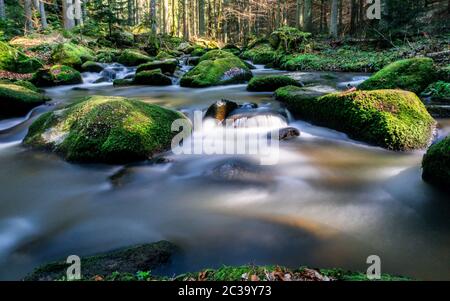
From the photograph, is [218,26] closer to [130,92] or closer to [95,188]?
[130,92]

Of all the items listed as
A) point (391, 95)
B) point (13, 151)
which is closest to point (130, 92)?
point (13, 151)

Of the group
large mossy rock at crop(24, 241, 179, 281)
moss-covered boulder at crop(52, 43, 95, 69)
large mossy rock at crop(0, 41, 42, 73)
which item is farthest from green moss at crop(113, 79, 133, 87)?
large mossy rock at crop(24, 241, 179, 281)

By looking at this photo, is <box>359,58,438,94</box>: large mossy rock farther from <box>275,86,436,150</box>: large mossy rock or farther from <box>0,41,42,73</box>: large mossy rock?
<box>0,41,42,73</box>: large mossy rock

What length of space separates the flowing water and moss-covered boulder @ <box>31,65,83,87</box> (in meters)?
6.82

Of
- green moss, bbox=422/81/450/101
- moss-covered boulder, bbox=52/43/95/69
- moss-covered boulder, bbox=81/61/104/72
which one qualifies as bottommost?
green moss, bbox=422/81/450/101

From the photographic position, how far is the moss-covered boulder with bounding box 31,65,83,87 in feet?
39.9

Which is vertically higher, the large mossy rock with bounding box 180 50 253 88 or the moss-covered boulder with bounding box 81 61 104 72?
the moss-covered boulder with bounding box 81 61 104 72

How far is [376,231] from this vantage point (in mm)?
3510

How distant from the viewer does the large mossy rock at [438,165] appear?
4.05m

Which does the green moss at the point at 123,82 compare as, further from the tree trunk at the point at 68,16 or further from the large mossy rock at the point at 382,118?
the tree trunk at the point at 68,16

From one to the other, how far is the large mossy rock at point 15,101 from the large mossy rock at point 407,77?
25.3ft

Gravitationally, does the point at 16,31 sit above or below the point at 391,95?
above

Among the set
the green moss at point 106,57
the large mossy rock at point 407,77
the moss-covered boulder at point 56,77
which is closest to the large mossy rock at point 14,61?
the moss-covered boulder at point 56,77

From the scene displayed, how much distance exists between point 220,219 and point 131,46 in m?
21.4
